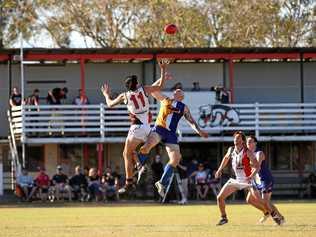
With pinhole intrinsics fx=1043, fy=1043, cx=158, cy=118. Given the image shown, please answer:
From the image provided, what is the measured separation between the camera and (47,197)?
38.3 meters

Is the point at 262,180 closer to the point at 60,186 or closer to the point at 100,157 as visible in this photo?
the point at 60,186

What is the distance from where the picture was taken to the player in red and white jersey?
1972 cm

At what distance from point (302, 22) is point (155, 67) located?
1999 centimetres

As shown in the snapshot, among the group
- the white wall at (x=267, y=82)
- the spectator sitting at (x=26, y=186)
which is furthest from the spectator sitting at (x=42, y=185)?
the white wall at (x=267, y=82)

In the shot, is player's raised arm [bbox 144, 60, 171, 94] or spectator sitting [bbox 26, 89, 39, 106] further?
spectator sitting [bbox 26, 89, 39, 106]

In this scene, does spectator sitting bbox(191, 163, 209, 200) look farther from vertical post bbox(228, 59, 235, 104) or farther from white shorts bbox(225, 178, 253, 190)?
white shorts bbox(225, 178, 253, 190)

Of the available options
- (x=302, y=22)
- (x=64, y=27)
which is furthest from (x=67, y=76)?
(x=302, y=22)

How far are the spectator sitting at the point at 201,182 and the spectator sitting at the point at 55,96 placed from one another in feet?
20.4

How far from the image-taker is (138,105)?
20.0m

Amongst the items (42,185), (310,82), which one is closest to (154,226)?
(42,185)

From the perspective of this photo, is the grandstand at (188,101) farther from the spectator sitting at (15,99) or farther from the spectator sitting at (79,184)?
the spectator sitting at (79,184)

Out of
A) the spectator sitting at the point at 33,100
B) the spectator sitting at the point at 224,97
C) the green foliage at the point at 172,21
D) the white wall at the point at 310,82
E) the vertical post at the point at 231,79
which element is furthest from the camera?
the green foliage at the point at 172,21

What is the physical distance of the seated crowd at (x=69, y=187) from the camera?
37875 mm

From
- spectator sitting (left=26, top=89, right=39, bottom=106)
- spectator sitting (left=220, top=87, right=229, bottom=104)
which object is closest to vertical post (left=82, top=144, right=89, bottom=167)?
spectator sitting (left=26, top=89, right=39, bottom=106)
